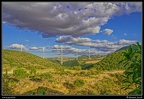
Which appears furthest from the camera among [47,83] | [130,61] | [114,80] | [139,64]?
[114,80]

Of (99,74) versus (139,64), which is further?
(99,74)

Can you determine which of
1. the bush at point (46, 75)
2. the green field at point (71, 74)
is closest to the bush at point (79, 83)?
the green field at point (71, 74)

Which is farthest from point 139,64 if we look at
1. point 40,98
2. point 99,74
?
point 99,74

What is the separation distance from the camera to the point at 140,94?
3020 mm

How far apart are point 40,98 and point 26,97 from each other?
0.14 m

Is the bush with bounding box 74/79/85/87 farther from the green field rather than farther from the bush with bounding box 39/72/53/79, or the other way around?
the bush with bounding box 39/72/53/79

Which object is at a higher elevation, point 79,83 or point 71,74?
point 71,74

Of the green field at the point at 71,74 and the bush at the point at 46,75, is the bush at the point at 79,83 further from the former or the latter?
the bush at the point at 46,75

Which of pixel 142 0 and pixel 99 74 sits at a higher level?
pixel 142 0

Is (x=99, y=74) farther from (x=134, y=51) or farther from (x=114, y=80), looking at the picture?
(x=134, y=51)

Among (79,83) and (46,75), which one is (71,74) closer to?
(79,83)

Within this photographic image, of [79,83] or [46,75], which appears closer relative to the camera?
[46,75]

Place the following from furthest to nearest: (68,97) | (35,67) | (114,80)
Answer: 1. (35,67)
2. (114,80)
3. (68,97)

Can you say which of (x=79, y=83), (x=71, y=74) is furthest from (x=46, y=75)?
(x=79, y=83)
